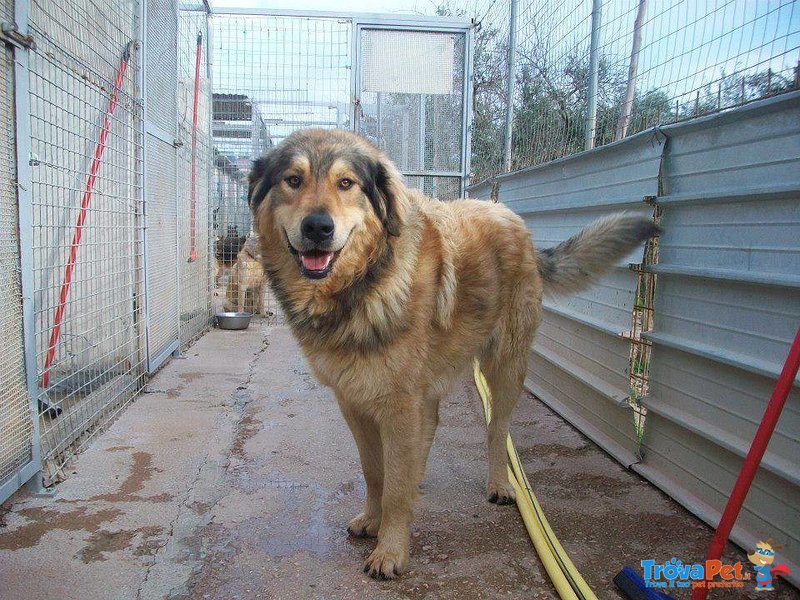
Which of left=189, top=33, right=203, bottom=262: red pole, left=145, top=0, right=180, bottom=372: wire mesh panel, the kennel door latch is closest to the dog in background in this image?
left=189, top=33, right=203, bottom=262: red pole

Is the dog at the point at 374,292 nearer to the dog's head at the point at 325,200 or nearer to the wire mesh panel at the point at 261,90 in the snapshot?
the dog's head at the point at 325,200

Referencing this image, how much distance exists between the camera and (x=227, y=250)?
825 centimetres

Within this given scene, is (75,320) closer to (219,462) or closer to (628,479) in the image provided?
(219,462)

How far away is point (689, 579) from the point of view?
2.24 meters

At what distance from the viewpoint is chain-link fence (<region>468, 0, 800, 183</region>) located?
2.49 meters

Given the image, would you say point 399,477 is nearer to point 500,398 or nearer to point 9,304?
point 500,398

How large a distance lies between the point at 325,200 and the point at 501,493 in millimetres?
1739

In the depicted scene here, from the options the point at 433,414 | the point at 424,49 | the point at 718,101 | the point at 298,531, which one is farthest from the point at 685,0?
the point at 424,49

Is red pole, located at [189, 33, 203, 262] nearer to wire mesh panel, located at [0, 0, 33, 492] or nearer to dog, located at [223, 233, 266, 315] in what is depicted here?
dog, located at [223, 233, 266, 315]

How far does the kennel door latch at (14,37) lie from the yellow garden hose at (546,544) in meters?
3.19

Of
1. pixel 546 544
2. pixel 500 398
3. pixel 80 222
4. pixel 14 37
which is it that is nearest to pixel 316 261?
pixel 500 398

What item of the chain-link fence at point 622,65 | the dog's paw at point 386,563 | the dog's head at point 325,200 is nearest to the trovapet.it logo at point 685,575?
the dog's paw at point 386,563

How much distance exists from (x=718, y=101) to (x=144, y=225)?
407 centimetres

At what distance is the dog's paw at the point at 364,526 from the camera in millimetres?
2693
